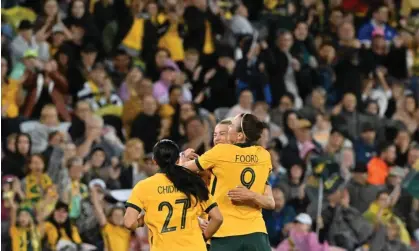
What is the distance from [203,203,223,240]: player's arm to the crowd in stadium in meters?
4.80

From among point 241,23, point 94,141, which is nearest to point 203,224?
point 94,141

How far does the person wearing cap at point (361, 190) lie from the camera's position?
16.4m

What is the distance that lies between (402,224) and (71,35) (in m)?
4.94

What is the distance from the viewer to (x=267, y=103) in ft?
59.3

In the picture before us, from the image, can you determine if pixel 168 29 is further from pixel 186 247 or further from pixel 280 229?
pixel 186 247

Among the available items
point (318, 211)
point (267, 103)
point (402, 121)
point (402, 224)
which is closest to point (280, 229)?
point (318, 211)

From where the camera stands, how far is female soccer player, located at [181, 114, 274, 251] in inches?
369

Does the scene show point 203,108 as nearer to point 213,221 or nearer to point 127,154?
point 127,154

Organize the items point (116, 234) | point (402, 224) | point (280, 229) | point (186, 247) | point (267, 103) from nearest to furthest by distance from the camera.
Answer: point (186, 247) < point (116, 234) < point (280, 229) < point (402, 224) < point (267, 103)

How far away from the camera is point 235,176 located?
9.40 metres

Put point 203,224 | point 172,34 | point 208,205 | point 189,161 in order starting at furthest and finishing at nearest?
1. point 172,34
2. point 189,161
3. point 203,224
4. point 208,205

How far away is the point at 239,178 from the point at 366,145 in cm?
868

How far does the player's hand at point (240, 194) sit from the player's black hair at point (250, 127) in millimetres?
356

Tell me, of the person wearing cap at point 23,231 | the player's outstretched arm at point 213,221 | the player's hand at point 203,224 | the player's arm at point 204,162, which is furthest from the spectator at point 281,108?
the player's outstretched arm at point 213,221
